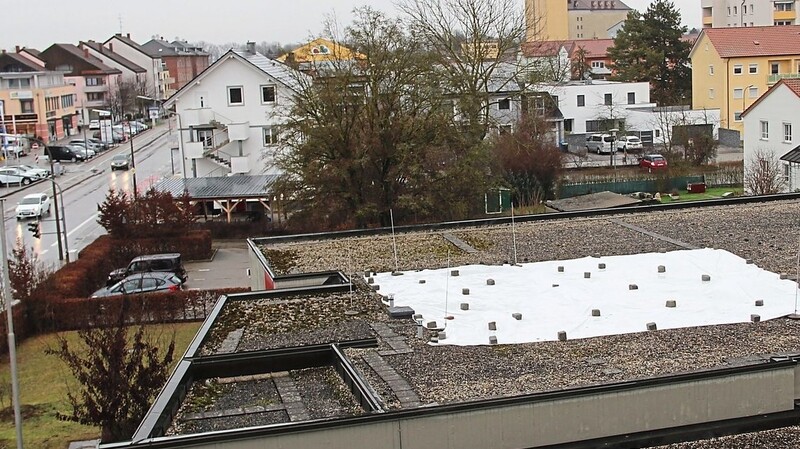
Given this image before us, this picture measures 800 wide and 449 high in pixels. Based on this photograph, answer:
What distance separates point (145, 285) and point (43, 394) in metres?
6.56

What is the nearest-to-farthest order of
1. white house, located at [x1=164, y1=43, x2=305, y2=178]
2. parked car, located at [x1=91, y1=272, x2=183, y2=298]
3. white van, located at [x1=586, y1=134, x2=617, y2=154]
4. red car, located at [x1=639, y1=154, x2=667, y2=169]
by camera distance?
parked car, located at [x1=91, y1=272, x2=183, y2=298] < white house, located at [x1=164, y1=43, x2=305, y2=178] < red car, located at [x1=639, y1=154, x2=667, y2=169] < white van, located at [x1=586, y1=134, x2=617, y2=154]

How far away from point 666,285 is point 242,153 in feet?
86.1

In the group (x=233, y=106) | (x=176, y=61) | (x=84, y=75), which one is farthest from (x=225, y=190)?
(x=176, y=61)

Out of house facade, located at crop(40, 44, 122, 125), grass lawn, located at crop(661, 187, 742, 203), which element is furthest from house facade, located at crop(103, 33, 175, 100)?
grass lawn, located at crop(661, 187, 742, 203)

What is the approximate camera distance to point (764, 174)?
3077 centimetres

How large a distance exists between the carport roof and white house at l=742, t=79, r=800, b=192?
54.3 feet

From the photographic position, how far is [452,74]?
117ft

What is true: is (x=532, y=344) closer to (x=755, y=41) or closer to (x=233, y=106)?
(x=233, y=106)

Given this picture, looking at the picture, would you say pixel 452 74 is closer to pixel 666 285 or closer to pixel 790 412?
pixel 666 285

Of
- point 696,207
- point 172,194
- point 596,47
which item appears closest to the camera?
point 696,207

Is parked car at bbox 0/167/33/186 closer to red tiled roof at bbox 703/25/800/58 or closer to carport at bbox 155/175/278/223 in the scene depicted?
carport at bbox 155/175/278/223

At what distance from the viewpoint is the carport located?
31.7 meters

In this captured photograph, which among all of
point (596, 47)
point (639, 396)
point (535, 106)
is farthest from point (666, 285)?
point (596, 47)

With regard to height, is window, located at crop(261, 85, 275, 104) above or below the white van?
above
